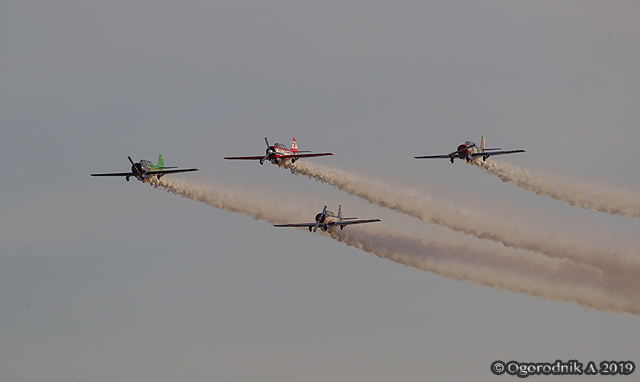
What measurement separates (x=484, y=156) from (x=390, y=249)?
12790mm

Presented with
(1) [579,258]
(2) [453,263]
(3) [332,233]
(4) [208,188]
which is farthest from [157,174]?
(1) [579,258]

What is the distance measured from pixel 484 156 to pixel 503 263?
1025 cm

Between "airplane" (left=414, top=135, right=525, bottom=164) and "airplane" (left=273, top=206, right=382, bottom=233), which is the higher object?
"airplane" (left=414, top=135, right=525, bottom=164)

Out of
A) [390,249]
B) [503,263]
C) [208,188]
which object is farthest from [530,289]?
[208,188]

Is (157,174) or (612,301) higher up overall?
(157,174)

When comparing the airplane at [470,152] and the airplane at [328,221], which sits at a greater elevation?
the airplane at [470,152]

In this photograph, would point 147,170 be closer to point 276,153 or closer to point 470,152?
point 276,153

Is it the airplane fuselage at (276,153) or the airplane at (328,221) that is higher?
the airplane fuselage at (276,153)

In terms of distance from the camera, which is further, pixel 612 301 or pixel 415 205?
Answer: pixel 415 205

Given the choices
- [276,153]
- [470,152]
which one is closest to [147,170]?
[276,153]

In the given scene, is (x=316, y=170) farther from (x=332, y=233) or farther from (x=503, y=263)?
(x=503, y=263)

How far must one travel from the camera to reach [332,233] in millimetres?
146750

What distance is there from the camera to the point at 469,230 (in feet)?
484

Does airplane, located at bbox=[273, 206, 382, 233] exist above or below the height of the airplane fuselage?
below
